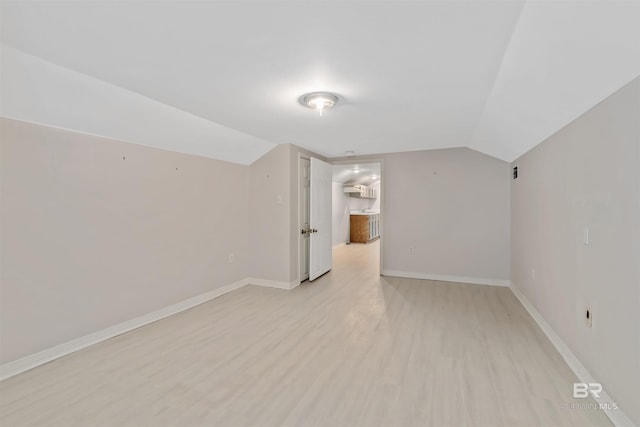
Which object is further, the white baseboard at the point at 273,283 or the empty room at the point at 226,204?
the white baseboard at the point at 273,283

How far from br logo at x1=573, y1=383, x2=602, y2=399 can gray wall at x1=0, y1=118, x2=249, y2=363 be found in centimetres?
373

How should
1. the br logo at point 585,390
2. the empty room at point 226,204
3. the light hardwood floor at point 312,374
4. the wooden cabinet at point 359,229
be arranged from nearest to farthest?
the empty room at point 226,204
the light hardwood floor at point 312,374
the br logo at point 585,390
the wooden cabinet at point 359,229

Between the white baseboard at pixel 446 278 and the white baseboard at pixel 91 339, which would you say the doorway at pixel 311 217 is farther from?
the white baseboard at pixel 91 339

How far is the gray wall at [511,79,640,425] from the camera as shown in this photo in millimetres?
1531

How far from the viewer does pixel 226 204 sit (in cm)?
410

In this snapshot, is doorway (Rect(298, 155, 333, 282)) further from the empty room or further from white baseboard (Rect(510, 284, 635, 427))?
white baseboard (Rect(510, 284, 635, 427))

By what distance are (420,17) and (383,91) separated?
A: 2.93 ft

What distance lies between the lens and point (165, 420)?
1686 millimetres

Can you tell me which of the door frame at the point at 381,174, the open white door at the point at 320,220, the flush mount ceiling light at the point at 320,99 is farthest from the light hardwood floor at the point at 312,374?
the flush mount ceiling light at the point at 320,99

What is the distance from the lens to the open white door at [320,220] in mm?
4617

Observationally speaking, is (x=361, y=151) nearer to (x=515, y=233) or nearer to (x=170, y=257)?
(x=515, y=233)

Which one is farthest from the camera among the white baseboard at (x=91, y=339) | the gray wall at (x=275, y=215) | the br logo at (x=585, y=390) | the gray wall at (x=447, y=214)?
the gray wall at (x=447, y=214)

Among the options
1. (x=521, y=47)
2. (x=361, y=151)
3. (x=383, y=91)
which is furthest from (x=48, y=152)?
(x=361, y=151)

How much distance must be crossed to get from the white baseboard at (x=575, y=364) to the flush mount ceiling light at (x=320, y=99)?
2.71 metres
